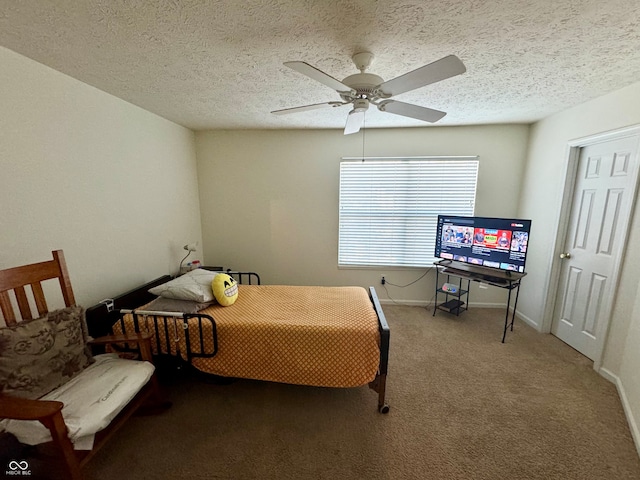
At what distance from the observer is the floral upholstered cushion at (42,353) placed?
1.34 meters

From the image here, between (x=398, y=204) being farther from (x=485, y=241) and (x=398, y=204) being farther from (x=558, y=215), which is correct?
(x=558, y=215)

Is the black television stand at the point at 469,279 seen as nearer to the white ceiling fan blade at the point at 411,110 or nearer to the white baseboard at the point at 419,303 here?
the white baseboard at the point at 419,303

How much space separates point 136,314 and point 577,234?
4.23 meters

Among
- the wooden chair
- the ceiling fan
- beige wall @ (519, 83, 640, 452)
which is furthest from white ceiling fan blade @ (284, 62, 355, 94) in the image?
beige wall @ (519, 83, 640, 452)

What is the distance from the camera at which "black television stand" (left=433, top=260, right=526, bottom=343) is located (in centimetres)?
277

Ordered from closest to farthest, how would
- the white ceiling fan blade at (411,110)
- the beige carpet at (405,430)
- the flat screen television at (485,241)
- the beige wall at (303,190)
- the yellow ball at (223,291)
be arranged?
the beige carpet at (405,430), the white ceiling fan blade at (411,110), the yellow ball at (223,291), the flat screen television at (485,241), the beige wall at (303,190)

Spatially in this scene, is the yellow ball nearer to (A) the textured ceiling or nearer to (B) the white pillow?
(B) the white pillow

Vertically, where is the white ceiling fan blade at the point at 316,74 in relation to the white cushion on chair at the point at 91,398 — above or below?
above

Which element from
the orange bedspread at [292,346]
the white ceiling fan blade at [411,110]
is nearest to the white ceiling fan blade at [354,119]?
the white ceiling fan blade at [411,110]

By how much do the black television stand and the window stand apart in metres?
0.45

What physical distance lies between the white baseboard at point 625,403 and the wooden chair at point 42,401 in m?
3.24

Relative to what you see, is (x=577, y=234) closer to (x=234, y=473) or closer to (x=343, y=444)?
(x=343, y=444)

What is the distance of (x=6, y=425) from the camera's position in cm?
127

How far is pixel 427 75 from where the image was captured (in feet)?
4.39
